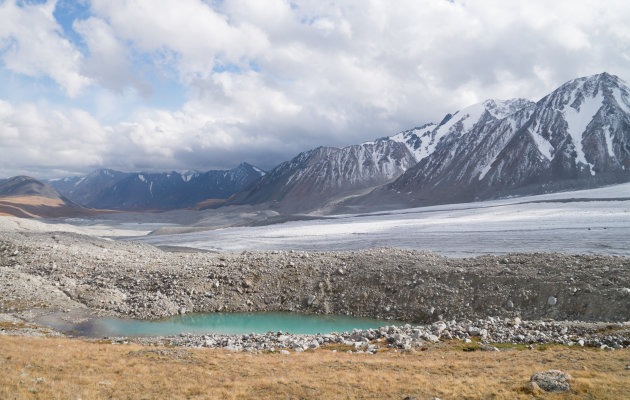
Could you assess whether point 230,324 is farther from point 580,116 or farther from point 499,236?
point 580,116

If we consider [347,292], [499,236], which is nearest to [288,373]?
[347,292]

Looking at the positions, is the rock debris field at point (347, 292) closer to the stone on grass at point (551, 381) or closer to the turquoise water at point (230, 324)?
the turquoise water at point (230, 324)

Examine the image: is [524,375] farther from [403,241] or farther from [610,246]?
[403,241]

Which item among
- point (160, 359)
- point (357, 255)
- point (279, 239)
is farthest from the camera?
point (279, 239)

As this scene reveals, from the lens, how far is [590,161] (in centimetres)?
16775

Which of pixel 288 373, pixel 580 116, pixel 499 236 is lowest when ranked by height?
pixel 499 236

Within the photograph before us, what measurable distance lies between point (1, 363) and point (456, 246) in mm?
67929

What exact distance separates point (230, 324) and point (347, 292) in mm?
12411

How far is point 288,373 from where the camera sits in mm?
15586

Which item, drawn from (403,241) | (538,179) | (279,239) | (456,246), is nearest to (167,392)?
(456,246)

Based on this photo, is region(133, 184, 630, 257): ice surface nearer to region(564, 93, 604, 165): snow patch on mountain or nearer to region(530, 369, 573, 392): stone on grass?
region(530, 369, 573, 392): stone on grass

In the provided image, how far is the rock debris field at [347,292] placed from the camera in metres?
23.3

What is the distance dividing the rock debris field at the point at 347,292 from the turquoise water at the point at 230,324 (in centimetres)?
130

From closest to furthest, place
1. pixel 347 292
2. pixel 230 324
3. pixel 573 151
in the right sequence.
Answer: pixel 230 324
pixel 347 292
pixel 573 151
